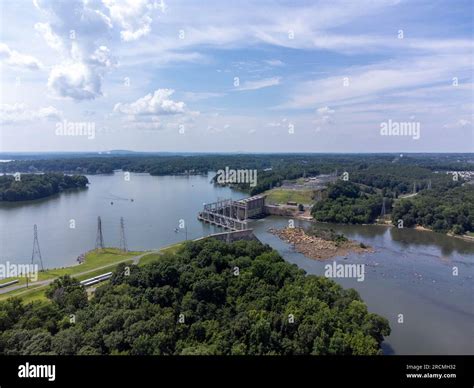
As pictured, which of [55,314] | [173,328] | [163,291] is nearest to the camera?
[173,328]

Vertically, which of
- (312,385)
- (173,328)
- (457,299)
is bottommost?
(457,299)

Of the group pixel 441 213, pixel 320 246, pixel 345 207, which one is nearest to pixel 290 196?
pixel 345 207

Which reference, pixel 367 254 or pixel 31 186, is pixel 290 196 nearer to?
pixel 367 254

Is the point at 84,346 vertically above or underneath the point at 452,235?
above

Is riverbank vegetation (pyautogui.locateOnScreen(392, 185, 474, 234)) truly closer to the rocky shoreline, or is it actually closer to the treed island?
the treed island

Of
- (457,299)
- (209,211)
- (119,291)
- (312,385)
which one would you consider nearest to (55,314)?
(119,291)

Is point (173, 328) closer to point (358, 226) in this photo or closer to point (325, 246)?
point (325, 246)

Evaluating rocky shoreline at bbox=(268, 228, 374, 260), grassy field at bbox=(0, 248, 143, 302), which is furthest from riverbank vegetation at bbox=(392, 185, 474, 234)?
grassy field at bbox=(0, 248, 143, 302)

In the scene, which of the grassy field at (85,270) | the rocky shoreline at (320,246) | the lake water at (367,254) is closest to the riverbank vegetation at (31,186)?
the lake water at (367,254)
